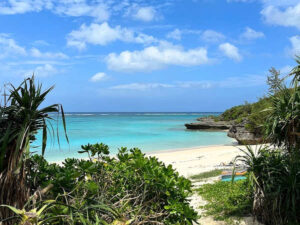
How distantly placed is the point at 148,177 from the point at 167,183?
0.23 meters

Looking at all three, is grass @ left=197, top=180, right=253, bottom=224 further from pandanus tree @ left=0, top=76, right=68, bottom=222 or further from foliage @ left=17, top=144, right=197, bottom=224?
pandanus tree @ left=0, top=76, right=68, bottom=222

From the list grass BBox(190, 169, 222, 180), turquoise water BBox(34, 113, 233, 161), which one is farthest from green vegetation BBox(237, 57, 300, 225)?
grass BBox(190, 169, 222, 180)

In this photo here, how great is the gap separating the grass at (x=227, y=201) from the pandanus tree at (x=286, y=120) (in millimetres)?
1225

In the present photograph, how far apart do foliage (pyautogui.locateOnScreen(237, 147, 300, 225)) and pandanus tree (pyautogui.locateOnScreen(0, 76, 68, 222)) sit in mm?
4320

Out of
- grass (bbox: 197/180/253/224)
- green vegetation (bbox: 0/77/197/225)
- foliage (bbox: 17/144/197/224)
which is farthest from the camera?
grass (bbox: 197/180/253/224)

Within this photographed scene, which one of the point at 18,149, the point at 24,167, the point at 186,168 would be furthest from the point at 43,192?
the point at 186,168

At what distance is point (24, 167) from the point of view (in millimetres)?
2924

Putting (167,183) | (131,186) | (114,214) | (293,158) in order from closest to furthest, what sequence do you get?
(114,214) < (167,183) < (131,186) < (293,158)

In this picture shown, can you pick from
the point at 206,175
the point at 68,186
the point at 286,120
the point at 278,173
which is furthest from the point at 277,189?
the point at 206,175

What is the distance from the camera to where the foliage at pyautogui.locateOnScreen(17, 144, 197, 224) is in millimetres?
3158

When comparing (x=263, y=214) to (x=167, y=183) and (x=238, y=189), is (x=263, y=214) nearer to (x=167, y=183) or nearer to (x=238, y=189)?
(x=238, y=189)

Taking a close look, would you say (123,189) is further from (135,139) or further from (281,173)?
(135,139)

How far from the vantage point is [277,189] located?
5586mm

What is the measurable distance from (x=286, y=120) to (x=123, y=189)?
12.7 feet
